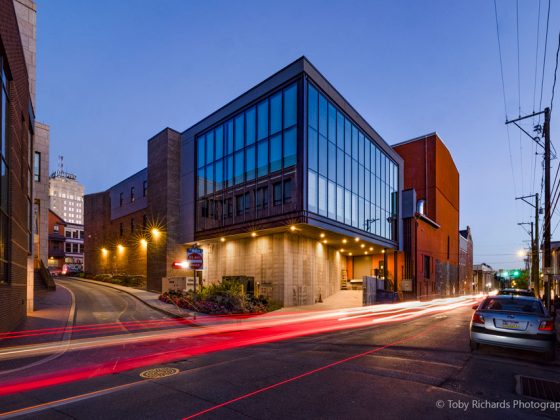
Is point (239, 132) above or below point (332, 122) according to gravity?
below

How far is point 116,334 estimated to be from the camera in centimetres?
1367

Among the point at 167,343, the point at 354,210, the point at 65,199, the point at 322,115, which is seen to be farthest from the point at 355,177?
the point at 65,199

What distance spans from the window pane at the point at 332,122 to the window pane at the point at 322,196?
3498 mm

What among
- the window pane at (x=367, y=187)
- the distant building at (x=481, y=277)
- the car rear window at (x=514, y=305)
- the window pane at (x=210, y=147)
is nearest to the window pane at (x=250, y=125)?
the window pane at (x=210, y=147)

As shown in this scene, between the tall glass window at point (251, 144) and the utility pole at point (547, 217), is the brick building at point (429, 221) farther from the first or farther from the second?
the tall glass window at point (251, 144)

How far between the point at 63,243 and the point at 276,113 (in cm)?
6680

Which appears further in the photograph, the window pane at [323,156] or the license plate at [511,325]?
the window pane at [323,156]

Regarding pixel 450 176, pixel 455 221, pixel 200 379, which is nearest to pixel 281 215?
pixel 200 379

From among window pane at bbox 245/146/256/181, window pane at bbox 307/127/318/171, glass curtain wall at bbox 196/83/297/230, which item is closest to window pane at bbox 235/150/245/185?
glass curtain wall at bbox 196/83/297/230

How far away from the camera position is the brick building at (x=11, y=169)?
12.9 metres

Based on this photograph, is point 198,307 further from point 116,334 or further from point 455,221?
point 455,221

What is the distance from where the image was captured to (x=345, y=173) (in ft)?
96.8

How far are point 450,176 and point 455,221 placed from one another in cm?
964

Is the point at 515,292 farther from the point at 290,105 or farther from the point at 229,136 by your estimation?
the point at 229,136
